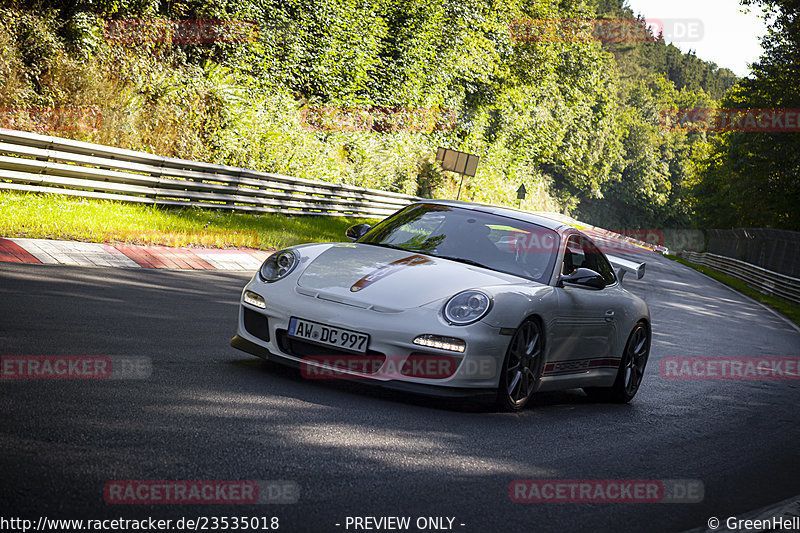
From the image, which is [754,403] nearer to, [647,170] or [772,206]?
[772,206]

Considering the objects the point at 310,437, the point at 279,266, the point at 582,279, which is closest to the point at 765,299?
the point at 582,279

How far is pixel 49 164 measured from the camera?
40.1 ft

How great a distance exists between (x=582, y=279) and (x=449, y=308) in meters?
1.33

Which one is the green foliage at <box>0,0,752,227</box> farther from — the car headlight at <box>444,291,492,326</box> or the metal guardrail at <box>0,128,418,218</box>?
the car headlight at <box>444,291,492,326</box>

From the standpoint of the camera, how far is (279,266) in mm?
6004

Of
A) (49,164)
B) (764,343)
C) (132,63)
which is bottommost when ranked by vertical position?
(764,343)

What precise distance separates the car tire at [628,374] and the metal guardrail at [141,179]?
848cm

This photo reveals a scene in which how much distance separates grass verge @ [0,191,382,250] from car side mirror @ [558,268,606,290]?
698 cm

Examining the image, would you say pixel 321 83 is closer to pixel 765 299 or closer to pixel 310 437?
pixel 765 299

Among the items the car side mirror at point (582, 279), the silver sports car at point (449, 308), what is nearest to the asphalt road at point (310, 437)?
the silver sports car at point (449, 308)

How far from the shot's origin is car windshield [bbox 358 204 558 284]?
6.37m

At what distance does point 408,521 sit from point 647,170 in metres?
98.2

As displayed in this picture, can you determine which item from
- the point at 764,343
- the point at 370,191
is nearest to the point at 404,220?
the point at 764,343

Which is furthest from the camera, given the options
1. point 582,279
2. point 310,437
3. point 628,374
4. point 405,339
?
point 628,374
